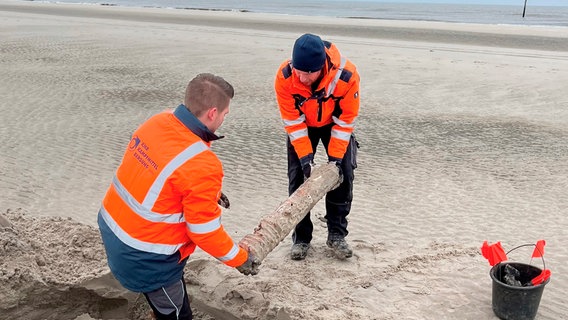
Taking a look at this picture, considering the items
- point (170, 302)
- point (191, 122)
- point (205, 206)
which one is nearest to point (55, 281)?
point (170, 302)

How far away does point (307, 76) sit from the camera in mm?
4121

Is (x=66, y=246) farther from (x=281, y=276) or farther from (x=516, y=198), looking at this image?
(x=516, y=198)

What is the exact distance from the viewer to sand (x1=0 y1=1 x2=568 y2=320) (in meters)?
4.33

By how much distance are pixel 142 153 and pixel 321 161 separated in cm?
481

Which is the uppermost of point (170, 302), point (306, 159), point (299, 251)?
point (306, 159)

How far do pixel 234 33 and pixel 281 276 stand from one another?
2061cm

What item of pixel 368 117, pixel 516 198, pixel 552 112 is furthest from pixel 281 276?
pixel 552 112

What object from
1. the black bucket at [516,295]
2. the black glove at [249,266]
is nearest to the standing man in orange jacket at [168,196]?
the black glove at [249,266]

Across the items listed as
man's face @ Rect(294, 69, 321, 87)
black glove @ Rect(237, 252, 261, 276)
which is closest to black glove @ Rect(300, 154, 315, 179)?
man's face @ Rect(294, 69, 321, 87)

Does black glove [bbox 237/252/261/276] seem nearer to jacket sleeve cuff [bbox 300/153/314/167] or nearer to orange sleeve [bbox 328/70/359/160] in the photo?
jacket sleeve cuff [bbox 300/153/314/167]

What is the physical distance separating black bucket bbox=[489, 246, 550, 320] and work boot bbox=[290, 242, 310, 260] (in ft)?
5.37

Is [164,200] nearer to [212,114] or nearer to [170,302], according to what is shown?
[212,114]

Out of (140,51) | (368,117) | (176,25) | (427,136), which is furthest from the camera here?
(176,25)

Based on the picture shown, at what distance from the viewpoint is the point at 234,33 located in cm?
2412
